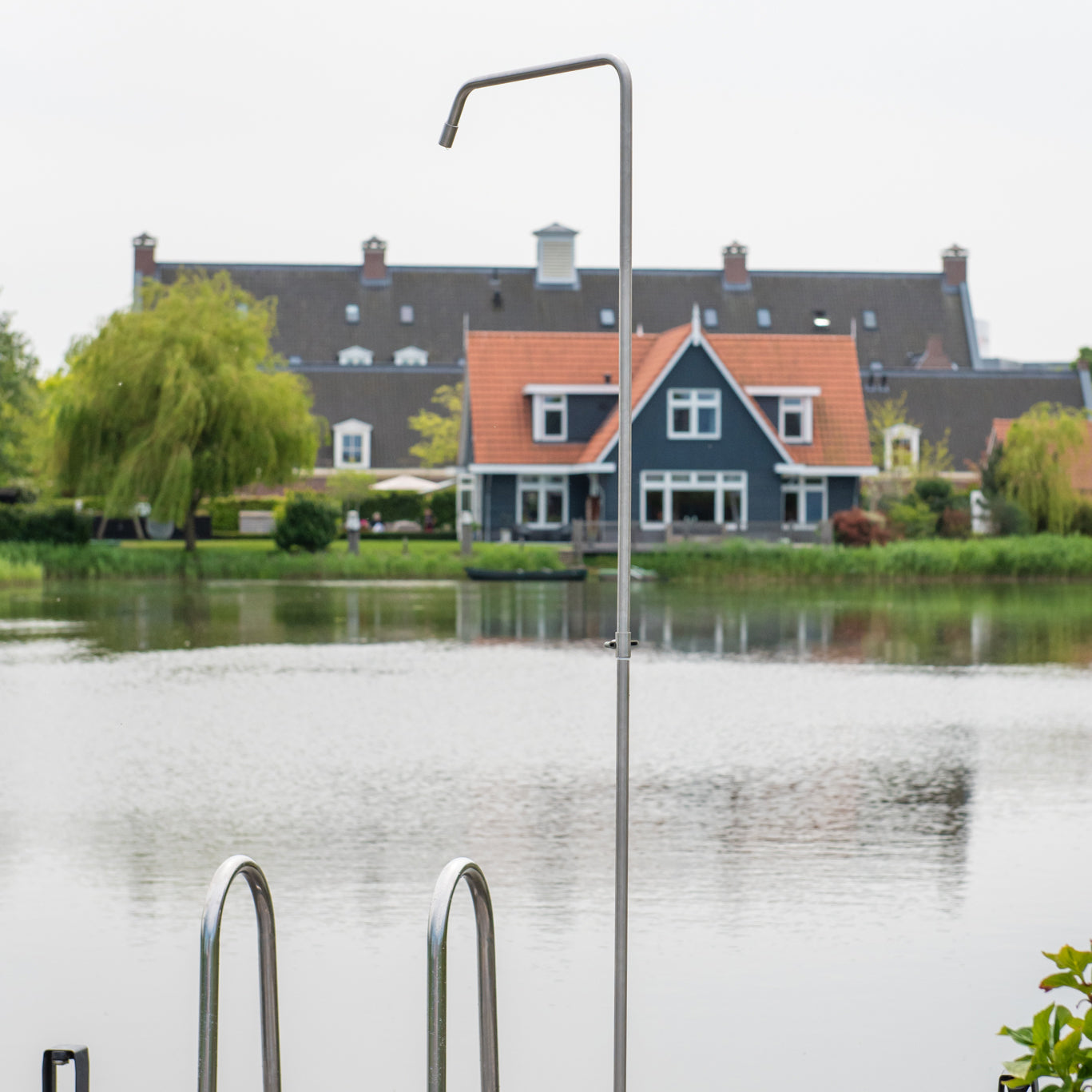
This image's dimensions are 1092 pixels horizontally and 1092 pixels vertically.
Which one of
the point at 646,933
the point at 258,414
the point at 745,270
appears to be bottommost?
the point at 646,933

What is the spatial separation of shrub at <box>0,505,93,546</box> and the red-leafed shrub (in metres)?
19.0

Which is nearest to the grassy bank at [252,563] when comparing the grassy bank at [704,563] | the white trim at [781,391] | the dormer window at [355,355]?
the grassy bank at [704,563]

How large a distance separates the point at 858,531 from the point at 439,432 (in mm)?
22485

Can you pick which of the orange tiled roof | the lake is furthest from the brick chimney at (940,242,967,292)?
the lake

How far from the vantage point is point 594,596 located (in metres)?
36.8

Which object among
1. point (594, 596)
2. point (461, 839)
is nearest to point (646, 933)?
point (461, 839)

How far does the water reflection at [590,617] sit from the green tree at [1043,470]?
675cm

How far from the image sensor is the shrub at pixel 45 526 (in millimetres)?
43688

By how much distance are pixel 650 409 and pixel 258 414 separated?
1280 cm

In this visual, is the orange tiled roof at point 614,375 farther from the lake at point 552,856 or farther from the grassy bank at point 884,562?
the lake at point 552,856

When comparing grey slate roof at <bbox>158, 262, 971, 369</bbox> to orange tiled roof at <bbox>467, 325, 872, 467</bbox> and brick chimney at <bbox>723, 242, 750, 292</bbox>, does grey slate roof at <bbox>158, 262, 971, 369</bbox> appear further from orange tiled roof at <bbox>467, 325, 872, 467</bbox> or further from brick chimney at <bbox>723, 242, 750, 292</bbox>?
orange tiled roof at <bbox>467, 325, 872, 467</bbox>

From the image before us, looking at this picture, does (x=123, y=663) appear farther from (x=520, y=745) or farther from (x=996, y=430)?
(x=996, y=430)

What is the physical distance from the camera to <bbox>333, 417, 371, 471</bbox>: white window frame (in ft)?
222

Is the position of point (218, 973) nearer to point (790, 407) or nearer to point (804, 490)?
point (804, 490)
